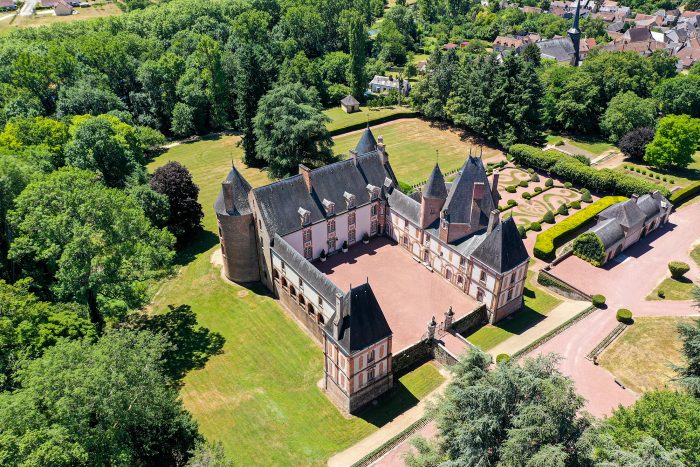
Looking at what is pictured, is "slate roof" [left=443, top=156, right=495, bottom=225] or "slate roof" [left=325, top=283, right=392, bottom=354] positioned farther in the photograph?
"slate roof" [left=443, top=156, right=495, bottom=225]

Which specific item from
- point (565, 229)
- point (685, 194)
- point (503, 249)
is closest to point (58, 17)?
point (565, 229)

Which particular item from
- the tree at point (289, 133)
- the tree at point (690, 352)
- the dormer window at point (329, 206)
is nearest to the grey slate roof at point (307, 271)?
the dormer window at point (329, 206)

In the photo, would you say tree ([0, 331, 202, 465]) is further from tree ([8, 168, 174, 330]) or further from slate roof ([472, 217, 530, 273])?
slate roof ([472, 217, 530, 273])

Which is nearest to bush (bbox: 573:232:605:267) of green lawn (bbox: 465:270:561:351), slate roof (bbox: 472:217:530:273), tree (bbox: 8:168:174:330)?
green lawn (bbox: 465:270:561:351)

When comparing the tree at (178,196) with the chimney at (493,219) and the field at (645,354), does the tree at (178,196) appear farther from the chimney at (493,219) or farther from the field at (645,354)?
the field at (645,354)

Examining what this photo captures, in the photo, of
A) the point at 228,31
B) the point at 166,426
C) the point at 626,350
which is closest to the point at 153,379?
the point at 166,426

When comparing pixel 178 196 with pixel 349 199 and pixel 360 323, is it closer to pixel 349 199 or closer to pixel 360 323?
pixel 349 199

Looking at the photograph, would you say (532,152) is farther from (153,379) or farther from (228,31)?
(228,31)
